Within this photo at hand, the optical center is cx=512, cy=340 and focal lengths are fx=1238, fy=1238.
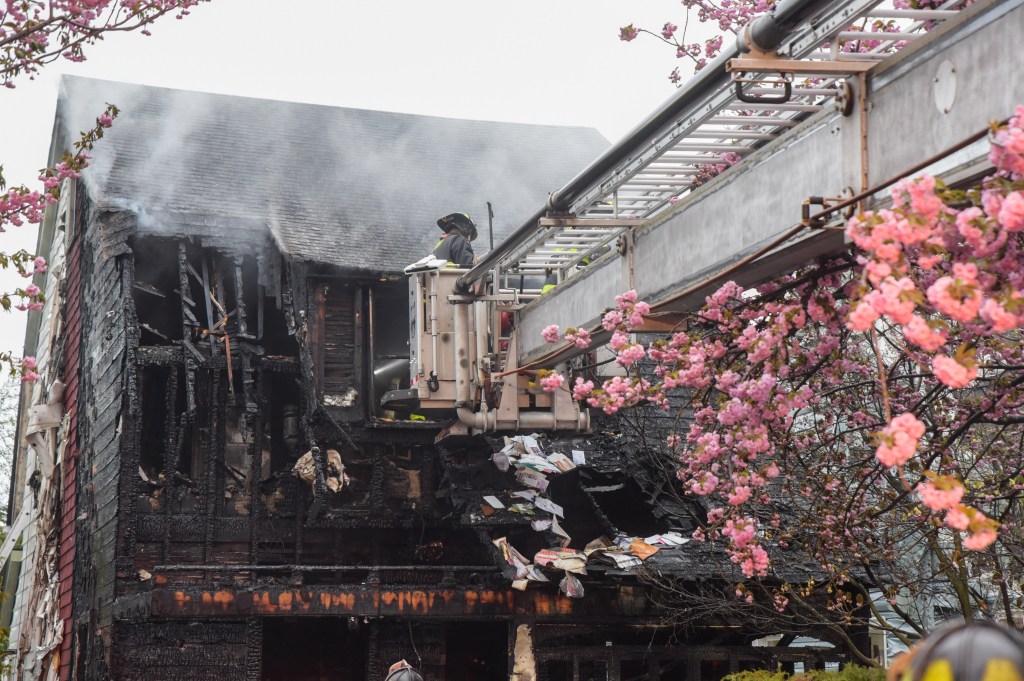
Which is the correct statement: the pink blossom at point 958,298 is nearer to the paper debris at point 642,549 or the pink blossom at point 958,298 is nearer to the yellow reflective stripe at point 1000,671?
the yellow reflective stripe at point 1000,671

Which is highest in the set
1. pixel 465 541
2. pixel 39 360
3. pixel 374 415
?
pixel 39 360

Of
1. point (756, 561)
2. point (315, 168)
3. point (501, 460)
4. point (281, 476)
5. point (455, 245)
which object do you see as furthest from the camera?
point (315, 168)

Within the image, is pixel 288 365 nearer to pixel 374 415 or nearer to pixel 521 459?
pixel 374 415

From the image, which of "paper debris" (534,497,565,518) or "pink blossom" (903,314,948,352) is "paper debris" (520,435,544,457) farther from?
"pink blossom" (903,314,948,352)

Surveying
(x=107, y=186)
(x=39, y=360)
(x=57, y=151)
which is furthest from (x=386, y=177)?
(x=39, y=360)

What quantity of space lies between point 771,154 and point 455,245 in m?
6.94

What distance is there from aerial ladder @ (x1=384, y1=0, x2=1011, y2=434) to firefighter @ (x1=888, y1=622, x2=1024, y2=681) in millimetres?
2842

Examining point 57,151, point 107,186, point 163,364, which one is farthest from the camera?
point 57,151

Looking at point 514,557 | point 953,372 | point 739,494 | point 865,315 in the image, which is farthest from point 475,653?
point 953,372

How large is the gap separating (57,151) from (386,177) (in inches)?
269

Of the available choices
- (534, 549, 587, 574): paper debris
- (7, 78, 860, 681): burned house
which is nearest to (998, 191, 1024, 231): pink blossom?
(7, 78, 860, 681): burned house

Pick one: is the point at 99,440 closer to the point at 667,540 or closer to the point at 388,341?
the point at 388,341

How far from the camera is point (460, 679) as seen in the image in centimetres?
1720

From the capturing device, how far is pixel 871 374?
431 inches
